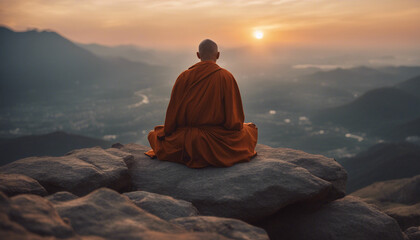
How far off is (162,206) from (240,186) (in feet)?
5.86

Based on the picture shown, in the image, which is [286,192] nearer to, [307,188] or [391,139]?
Result: [307,188]

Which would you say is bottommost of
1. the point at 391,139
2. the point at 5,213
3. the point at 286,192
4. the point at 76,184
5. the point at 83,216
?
the point at 391,139

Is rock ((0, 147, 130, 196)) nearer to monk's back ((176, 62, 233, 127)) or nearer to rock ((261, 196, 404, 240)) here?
monk's back ((176, 62, 233, 127))

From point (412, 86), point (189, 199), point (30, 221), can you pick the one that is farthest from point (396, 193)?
point (412, 86)

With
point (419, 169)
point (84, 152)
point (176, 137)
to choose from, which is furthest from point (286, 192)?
point (419, 169)

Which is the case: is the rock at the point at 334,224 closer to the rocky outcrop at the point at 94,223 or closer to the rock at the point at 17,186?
the rocky outcrop at the point at 94,223

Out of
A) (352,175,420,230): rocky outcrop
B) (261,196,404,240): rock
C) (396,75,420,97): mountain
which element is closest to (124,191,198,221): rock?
(261,196,404,240): rock

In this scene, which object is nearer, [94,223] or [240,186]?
[94,223]

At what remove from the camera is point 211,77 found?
672 cm

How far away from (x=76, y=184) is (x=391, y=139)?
14491 centimetres

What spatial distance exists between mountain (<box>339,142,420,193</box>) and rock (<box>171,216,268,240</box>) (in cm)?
7169

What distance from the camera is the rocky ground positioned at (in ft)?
10.5

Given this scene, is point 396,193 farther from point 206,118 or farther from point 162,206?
point 162,206

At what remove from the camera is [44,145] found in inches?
3713
